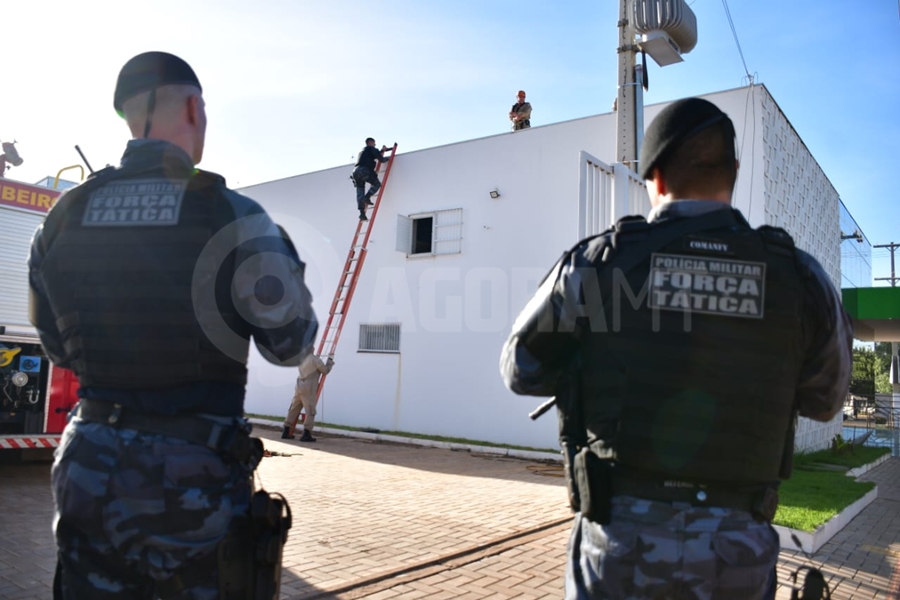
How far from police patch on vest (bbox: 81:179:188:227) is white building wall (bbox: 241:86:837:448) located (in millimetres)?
Answer: 8344

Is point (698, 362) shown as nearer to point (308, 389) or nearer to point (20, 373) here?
point (20, 373)

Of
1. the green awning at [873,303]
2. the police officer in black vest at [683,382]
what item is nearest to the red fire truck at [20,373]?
the police officer in black vest at [683,382]

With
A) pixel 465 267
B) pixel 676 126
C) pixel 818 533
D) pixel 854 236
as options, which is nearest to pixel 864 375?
pixel 854 236

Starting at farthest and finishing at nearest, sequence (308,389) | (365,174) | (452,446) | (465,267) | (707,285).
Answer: (365,174) → (465,267) → (452,446) → (308,389) → (707,285)

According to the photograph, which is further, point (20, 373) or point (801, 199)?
point (801, 199)

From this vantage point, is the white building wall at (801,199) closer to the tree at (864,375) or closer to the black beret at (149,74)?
the black beret at (149,74)

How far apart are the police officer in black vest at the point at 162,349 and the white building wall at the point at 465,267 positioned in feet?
27.2

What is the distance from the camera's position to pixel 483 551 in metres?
4.93

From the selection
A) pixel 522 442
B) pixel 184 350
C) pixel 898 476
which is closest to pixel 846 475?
pixel 898 476

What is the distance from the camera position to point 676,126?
1.99 m

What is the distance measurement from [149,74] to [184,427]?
3.61 ft

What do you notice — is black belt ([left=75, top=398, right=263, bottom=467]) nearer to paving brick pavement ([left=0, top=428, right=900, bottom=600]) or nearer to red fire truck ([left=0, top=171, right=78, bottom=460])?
paving brick pavement ([left=0, top=428, right=900, bottom=600])

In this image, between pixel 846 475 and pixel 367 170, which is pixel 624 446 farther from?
Answer: pixel 367 170

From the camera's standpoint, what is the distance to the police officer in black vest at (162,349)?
1.81m
